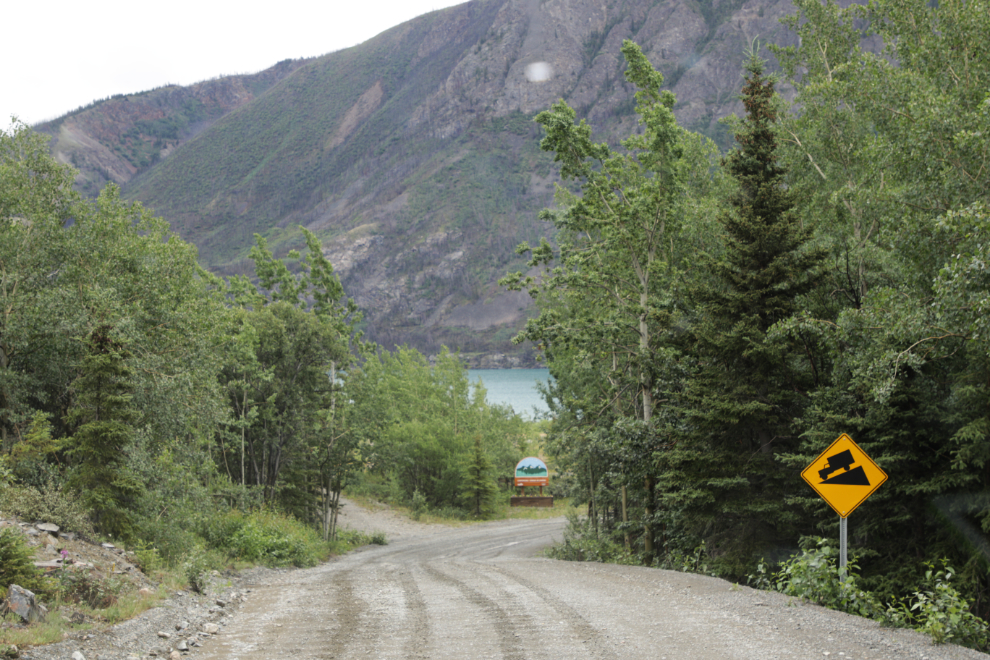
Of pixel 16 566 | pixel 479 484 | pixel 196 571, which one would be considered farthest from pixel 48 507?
pixel 479 484

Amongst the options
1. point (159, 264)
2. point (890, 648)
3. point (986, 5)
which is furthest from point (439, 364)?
point (890, 648)

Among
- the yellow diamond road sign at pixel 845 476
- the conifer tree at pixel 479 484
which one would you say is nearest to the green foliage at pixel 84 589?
the yellow diamond road sign at pixel 845 476

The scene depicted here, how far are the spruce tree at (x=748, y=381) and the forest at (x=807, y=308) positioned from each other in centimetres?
6

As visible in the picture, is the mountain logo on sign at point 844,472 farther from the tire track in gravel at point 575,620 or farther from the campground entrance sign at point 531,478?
the campground entrance sign at point 531,478

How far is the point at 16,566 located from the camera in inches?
292

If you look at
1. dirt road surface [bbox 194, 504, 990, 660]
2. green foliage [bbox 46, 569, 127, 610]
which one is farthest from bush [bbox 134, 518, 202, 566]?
green foliage [bbox 46, 569, 127, 610]

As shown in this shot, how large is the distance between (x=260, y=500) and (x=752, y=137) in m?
20.1

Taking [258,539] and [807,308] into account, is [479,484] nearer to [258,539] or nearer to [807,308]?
[258,539]

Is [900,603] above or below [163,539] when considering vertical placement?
below

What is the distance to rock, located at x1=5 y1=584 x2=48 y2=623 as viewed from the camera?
6852mm

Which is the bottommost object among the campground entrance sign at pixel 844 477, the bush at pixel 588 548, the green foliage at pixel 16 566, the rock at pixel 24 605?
the bush at pixel 588 548

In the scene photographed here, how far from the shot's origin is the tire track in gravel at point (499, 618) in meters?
7.35

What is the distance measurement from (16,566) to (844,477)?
33.6ft

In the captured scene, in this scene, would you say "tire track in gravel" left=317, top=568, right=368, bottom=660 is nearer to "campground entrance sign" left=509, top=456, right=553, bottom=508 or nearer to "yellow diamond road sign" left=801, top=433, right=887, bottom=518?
"yellow diamond road sign" left=801, top=433, right=887, bottom=518
